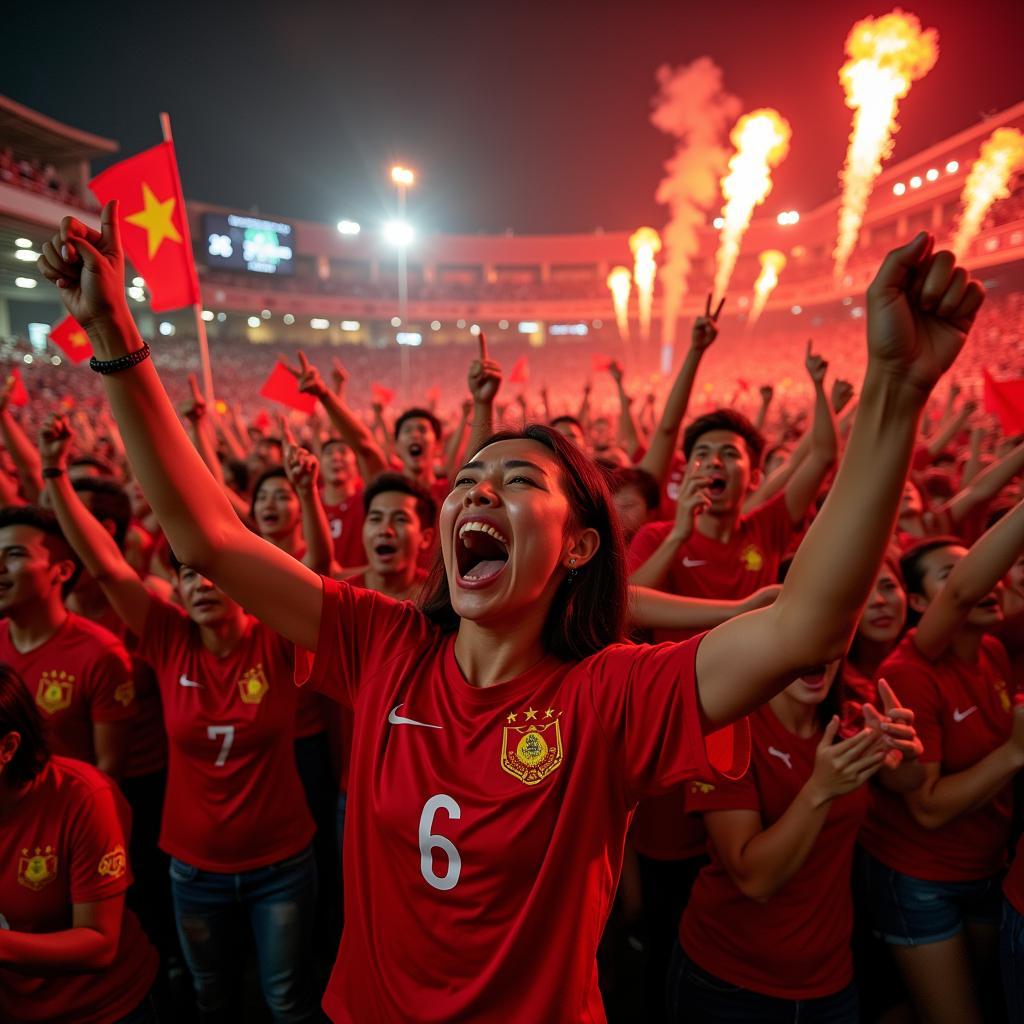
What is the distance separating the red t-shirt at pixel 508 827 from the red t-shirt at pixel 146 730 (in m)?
1.99

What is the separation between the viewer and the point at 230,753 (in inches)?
99.7

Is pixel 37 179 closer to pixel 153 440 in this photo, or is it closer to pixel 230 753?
pixel 230 753

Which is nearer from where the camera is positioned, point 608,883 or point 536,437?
point 608,883

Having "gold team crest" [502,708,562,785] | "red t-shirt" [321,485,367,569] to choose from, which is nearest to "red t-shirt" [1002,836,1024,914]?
"gold team crest" [502,708,562,785]

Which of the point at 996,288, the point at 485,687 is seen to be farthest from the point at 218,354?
the point at 485,687

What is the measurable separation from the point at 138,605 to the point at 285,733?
2.60ft

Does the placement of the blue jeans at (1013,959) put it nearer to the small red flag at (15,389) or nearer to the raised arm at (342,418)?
the raised arm at (342,418)

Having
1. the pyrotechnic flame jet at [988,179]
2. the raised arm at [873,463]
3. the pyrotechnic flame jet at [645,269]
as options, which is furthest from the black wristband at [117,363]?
the pyrotechnic flame jet at [645,269]

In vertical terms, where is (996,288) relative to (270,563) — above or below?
above

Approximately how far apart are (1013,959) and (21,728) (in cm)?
311

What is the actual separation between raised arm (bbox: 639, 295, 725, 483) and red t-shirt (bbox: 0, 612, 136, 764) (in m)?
→ 2.85

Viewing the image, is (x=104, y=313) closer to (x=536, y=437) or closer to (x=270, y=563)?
(x=270, y=563)

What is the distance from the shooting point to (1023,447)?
286 centimetres

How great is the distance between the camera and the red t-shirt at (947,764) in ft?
7.69
